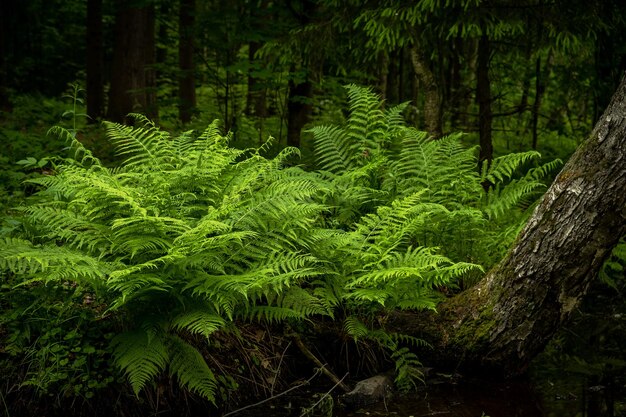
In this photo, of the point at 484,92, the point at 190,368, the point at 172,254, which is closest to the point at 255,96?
the point at 484,92

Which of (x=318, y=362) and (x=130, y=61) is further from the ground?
(x=130, y=61)

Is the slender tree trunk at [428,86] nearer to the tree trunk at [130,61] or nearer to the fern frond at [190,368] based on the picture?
the tree trunk at [130,61]

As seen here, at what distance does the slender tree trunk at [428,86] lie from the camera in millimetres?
7633

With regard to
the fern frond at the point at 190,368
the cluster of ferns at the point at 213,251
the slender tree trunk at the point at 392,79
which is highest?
the slender tree trunk at the point at 392,79

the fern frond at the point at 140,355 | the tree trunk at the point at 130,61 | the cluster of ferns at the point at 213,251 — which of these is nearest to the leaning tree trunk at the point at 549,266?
the cluster of ferns at the point at 213,251

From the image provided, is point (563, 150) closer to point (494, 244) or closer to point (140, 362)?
point (494, 244)

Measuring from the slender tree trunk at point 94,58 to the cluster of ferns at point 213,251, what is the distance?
325 inches

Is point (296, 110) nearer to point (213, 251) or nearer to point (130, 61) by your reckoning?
point (130, 61)

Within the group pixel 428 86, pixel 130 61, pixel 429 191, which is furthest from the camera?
pixel 130 61

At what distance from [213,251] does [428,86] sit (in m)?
4.59

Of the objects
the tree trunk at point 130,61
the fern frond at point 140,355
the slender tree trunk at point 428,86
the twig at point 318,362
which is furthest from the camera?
the tree trunk at point 130,61

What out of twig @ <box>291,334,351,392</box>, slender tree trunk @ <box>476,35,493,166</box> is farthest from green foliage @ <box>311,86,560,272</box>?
slender tree trunk @ <box>476,35,493,166</box>

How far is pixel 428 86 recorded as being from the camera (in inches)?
302

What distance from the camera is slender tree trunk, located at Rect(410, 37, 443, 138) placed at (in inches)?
301
